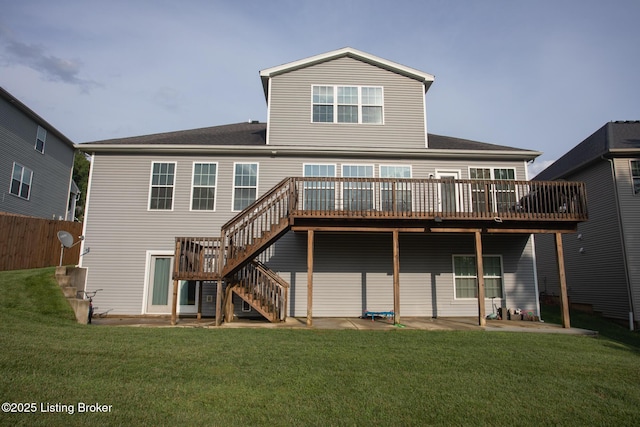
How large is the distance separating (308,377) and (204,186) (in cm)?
858

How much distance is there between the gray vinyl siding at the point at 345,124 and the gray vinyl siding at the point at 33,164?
12.4 meters

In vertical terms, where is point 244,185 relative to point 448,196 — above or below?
above

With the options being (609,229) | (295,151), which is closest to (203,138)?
(295,151)

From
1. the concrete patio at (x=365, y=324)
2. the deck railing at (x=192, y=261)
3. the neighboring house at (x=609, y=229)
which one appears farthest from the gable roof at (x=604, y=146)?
the deck railing at (x=192, y=261)

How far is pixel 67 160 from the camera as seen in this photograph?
72.1 feet

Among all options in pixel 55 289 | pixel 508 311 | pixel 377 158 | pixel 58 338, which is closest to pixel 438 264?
pixel 508 311

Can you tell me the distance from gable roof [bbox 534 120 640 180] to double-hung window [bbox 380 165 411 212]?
291 inches

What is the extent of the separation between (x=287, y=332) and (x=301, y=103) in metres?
7.89

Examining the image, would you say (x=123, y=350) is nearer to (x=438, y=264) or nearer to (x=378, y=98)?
(x=438, y=264)

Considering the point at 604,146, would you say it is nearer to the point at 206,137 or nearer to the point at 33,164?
the point at 206,137

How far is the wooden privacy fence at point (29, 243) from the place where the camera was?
44.1 feet

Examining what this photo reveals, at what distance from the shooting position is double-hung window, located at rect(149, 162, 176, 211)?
492 inches

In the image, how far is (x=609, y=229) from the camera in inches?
548

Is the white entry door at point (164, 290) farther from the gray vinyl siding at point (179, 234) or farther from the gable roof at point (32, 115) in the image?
the gable roof at point (32, 115)
